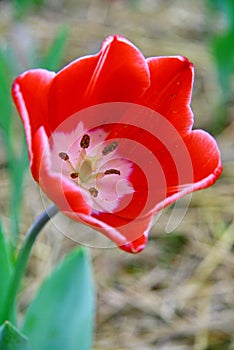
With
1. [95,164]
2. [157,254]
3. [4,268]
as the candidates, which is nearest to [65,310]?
[4,268]

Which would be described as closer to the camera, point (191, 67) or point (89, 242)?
point (191, 67)

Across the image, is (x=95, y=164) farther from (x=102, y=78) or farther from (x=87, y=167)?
(x=102, y=78)

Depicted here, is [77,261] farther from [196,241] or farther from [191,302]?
[196,241]

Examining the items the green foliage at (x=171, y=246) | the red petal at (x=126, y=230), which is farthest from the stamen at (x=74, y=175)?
the green foliage at (x=171, y=246)

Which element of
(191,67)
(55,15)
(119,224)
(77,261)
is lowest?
(55,15)

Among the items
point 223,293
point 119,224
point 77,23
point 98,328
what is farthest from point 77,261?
point 77,23

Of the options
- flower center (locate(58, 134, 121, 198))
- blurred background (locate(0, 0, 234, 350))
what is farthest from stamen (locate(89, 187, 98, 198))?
blurred background (locate(0, 0, 234, 350))

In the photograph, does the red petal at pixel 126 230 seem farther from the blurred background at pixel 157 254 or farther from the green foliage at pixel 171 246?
the green foliage at pixel 171 246
